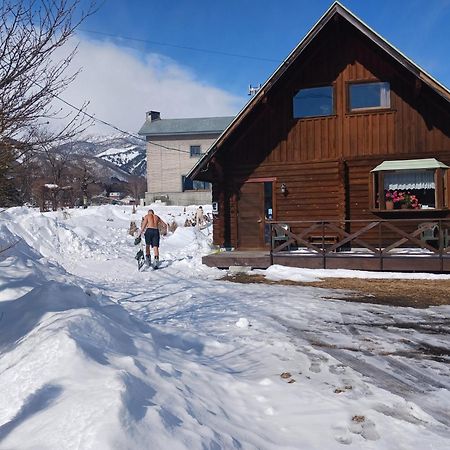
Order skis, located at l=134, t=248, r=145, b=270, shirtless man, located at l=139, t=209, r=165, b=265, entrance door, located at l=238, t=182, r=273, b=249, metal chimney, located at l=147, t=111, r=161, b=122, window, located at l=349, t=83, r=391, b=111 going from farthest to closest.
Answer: metal chimney, located at l=147, t=111, r=161, b=122 → entrance door, located at l=238, t=182, r=273, b=249 → shirtless man, located at l=139, t=209, r=165, b=265 → window, located at l=349, t=83, r=391, b=111 → skis, located at l=134, t=248, r=145, b=270

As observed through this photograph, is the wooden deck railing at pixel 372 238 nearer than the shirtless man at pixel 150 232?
Yes

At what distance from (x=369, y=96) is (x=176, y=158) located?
28.9 meters

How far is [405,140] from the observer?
1371cm

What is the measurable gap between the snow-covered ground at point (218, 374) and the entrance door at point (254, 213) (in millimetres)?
6889

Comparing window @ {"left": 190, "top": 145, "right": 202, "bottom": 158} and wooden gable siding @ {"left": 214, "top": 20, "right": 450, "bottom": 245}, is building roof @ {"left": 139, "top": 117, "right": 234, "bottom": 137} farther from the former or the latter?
wooden gable siding @ {"left": 214, "top": 20, "right": 450, "bottom": 245}

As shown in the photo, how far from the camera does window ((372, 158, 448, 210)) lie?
13.2 metres

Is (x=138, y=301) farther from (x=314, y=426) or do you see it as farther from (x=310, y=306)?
(x=314, y=426)

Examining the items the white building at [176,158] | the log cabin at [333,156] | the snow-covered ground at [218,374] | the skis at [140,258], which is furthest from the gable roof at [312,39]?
the white building at [176,158]

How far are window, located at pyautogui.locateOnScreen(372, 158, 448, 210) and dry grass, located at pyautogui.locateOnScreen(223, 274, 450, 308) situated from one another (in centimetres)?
343

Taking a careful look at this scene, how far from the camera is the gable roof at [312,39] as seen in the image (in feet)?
40.6

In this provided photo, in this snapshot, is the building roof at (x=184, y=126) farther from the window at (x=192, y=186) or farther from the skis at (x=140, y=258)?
the skis at (x=140, y=258)

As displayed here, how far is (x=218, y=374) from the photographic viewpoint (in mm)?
4500

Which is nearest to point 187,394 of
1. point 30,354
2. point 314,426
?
point 314,426

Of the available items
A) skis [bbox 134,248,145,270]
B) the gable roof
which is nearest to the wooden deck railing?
the gable roof
